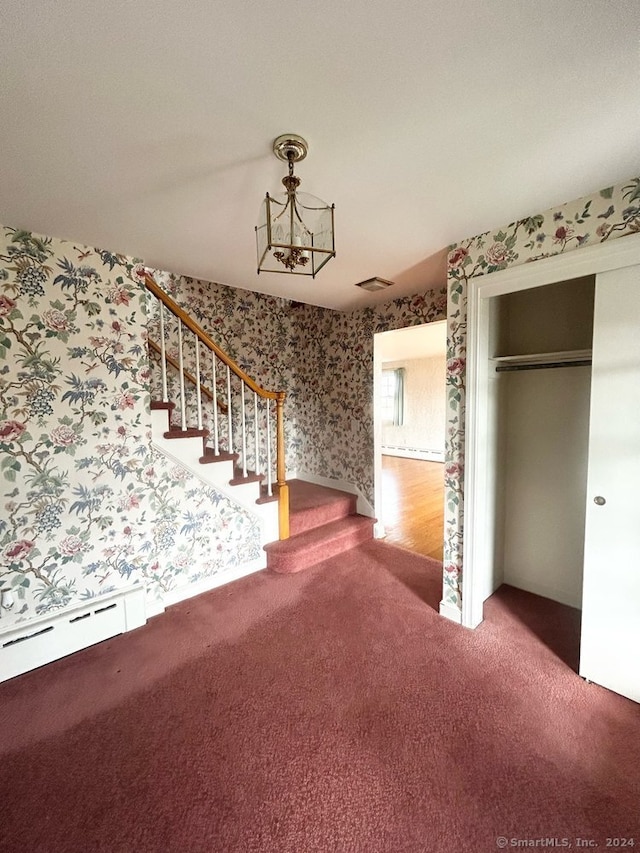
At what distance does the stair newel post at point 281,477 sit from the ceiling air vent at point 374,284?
1.09 meters

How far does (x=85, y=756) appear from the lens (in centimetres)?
138

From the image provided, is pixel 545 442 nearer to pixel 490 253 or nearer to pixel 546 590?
pixel 546 590

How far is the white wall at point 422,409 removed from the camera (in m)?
7.29

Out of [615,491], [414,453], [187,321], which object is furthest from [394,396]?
[615,491]

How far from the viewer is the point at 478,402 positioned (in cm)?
199

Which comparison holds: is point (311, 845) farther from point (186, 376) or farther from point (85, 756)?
point (186, 376)

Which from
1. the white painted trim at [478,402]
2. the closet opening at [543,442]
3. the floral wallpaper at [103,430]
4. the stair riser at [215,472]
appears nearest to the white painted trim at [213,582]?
the floral wallpaper at [103,430]

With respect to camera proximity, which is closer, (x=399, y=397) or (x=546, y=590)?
(x=546, y=590)

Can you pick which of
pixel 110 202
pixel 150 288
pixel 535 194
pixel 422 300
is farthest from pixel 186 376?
pixel 535 194

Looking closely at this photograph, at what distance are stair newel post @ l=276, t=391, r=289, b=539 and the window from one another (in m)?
5.12

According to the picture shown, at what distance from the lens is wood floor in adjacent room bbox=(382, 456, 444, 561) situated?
342cm

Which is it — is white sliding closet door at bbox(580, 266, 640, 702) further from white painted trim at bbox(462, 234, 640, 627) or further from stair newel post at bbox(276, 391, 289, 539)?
stair newel post at bbox(276, 391, 289, 539)

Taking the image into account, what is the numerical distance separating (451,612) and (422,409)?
5.78 metres

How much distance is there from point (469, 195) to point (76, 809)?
113 inches
